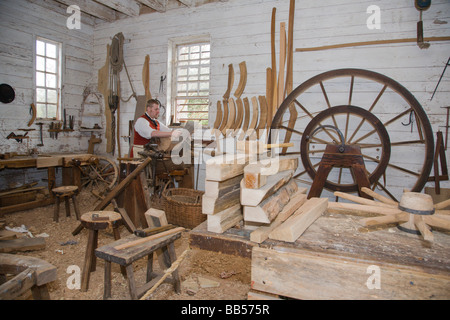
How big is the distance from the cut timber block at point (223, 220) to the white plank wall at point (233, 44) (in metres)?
3.20

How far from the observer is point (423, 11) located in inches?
143

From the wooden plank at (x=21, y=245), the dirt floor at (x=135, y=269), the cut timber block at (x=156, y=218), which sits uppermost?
the cut timber block at (x=156, y=218)

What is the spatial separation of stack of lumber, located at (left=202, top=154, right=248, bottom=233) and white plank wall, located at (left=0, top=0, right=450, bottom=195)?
3.16 m

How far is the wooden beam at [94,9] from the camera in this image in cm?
526

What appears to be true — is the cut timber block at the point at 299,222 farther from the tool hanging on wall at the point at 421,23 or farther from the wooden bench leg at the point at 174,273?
the tool hanging on wall at the point at 421,23

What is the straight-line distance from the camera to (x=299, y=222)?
1.49 m

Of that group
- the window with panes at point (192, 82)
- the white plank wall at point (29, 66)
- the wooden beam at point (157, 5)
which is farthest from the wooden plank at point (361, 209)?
the white plank wall at point (29, 66)

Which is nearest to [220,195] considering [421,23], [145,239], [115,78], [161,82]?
[145,239]

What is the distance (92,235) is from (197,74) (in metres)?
3.60

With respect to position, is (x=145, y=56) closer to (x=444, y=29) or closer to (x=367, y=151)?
(x=367, y=151)

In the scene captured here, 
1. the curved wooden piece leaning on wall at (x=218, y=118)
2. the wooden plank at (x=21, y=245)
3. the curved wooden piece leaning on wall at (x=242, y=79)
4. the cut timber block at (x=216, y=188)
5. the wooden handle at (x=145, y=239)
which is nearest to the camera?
the cut timber block at (x=216, y=188)

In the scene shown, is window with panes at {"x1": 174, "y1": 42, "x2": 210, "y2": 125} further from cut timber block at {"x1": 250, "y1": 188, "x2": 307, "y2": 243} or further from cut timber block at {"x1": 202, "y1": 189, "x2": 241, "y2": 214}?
cut timber block at {"x1": 202, "y1": 189, "x2": 241, "y2": 214}

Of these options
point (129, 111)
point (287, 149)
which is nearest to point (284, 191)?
point (287, 149)

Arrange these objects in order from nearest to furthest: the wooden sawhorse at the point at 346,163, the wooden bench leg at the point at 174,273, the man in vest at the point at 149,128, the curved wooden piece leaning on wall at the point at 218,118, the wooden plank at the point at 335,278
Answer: the wooden plank at the point at 335,278, the wooden bench leg at the point at 174,273, the wooden sawhorse at the point at 346,163, the man in vest at the point at 149,128, the curved wooden piece leaning on wall at the point at 218,118
